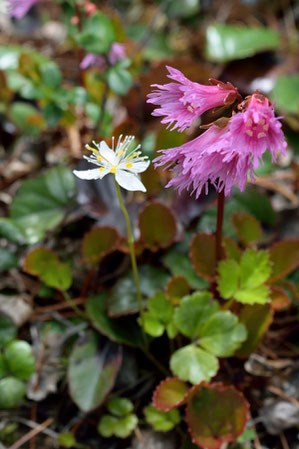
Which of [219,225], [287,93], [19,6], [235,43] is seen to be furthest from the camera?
[235,43]

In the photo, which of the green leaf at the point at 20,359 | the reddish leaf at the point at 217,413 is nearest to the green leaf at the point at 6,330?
the green leaf at the point at 20,359

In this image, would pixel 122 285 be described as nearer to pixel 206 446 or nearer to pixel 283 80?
pixel 206 446

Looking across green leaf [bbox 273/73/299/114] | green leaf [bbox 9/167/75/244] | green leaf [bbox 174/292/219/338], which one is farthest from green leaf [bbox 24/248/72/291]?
green leaf [bbox 273/73/299/114]

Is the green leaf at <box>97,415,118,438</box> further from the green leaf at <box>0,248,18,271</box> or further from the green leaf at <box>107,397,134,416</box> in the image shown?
the green leaf at <box>0,248,18,271</box>

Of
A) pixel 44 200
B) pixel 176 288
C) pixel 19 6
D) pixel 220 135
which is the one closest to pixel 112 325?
pixel 176 288

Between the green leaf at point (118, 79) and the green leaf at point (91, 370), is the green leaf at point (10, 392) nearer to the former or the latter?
the green leaf at point (91, 370)

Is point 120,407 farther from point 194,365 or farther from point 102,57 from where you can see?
point 102,57

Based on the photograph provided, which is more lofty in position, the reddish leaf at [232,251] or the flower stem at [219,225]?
the flower stem at [219,225]
